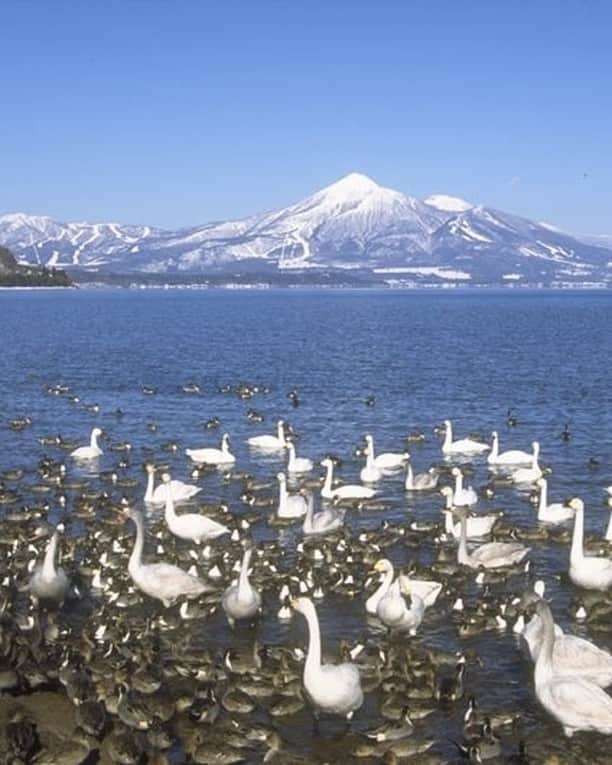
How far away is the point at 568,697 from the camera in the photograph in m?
15.7

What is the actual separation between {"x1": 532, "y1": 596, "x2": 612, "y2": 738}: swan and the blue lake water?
0.55 meters

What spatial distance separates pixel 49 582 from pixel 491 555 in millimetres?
9794

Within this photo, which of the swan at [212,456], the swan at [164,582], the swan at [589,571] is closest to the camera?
the swan at [164,582]

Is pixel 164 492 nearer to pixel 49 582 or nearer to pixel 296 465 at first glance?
pixel 296 465

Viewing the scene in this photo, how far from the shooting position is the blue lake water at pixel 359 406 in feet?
70.0

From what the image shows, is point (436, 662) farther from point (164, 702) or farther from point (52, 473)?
point (52, 473)

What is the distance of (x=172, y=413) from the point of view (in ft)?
165

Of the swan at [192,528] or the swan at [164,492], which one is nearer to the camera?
the swan at [192,528]

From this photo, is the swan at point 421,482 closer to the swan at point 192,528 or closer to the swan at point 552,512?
the swan at point 552,512

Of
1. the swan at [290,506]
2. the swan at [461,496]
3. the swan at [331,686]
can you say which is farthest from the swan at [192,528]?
the swan at [331,686]

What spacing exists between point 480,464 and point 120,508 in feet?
46.7

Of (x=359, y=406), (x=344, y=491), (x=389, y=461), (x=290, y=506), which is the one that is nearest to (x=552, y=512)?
(x=344, y=491)

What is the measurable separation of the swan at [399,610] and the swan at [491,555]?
4288mm

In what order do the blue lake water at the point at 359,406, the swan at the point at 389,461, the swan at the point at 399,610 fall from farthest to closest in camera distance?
the swan at the point at 389,461
the blue lake water at the point at 359,406
the swan at the point at 399,610
